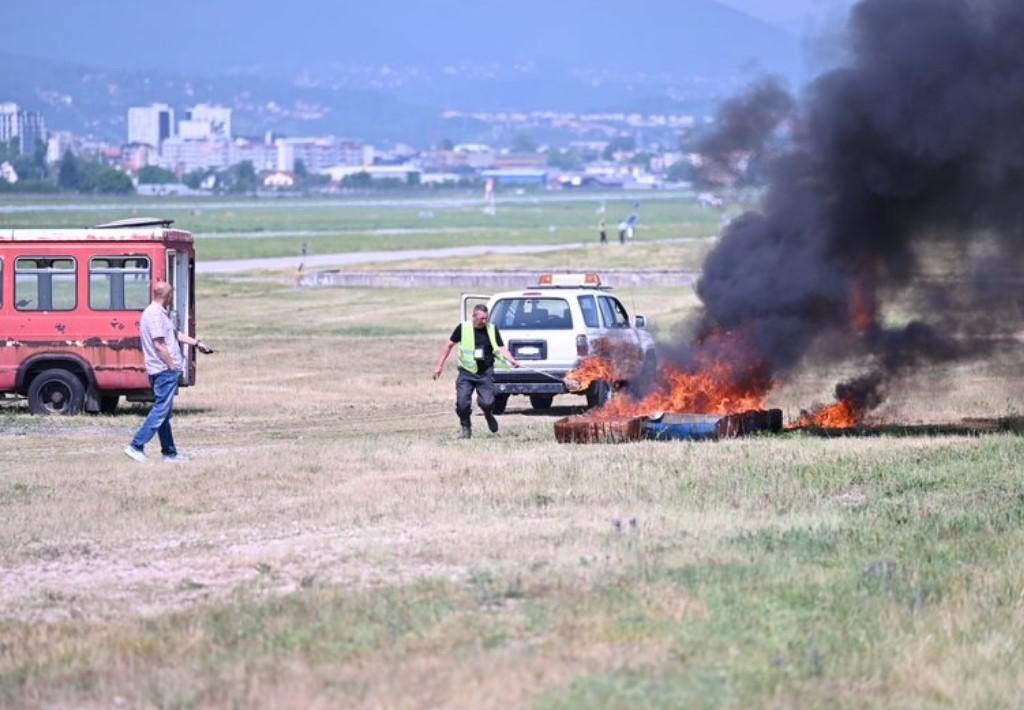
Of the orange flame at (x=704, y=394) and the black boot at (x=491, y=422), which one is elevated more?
the orange flame at (x=704, y=394)

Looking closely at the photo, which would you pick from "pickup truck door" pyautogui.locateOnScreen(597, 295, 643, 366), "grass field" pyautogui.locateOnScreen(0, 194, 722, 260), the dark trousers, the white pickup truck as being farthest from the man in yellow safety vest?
"grass field" pyautogui.locateOnScreen(0, 194, 722, 260)

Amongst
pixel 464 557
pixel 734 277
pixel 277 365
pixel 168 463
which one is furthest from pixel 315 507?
pixel 277 365

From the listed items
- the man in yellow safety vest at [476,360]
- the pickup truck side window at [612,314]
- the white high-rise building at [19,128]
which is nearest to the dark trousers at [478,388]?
the man in yellow safety vest at [476,360]

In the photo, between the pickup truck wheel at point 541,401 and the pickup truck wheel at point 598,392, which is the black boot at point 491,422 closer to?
the pickup truck wheel at point 598,392

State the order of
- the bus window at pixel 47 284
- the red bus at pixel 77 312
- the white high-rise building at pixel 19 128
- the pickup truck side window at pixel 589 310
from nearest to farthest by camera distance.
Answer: the red bus at pixel 77 312
the bus window at pixel 47 284
the pickup truck side window at pixel 589 310
the white high-rise building at pixel 19 128

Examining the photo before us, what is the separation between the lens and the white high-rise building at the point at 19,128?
8325 cm

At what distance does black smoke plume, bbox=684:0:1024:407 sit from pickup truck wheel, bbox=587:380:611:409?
3655 millimetres

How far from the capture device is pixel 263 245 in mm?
93312

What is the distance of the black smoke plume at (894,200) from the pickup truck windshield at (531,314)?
4.01 metres

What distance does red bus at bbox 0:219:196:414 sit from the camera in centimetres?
2536

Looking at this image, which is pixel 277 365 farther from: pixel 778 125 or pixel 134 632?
pixel 134 632

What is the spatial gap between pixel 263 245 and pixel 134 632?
274 feet

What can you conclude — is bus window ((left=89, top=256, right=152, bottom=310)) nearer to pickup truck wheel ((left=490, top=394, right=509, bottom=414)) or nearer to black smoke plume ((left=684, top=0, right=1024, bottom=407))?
pickup truck wheel ((left=490, top=394, right=509, bottom=414))

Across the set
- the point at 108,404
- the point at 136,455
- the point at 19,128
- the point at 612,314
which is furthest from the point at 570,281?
the point at 19,128
